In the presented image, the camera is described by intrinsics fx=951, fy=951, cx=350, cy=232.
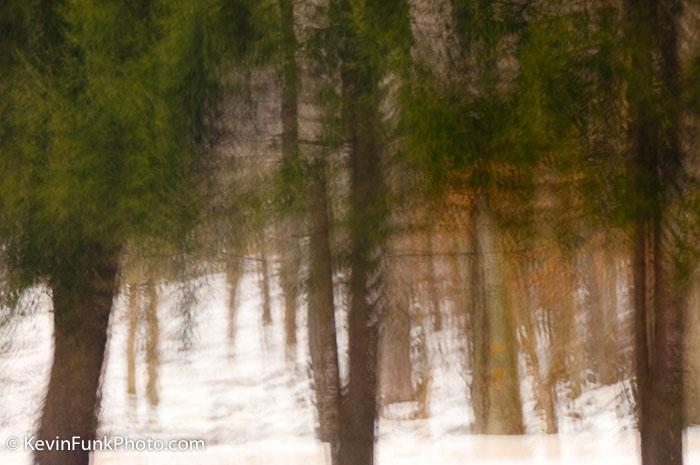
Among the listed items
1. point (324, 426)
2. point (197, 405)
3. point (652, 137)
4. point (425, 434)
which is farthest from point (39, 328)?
point (652, 137)

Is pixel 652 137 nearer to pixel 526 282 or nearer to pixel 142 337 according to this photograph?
pixel 526 282

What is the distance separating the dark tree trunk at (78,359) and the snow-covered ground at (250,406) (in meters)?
0.05

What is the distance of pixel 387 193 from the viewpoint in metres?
3.73

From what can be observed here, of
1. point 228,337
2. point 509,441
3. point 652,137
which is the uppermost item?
point 652,137

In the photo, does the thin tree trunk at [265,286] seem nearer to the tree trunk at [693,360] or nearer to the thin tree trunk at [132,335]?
the thin tree trunk at [132,335]

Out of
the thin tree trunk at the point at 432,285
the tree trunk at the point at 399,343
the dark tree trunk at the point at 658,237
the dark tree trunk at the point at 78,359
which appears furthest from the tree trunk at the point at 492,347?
the dark tree trunk at the point at 78,359

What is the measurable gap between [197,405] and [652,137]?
207cm

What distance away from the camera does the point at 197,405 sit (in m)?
3.75

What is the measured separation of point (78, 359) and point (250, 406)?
0.71m

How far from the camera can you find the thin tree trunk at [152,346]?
12.3 feet

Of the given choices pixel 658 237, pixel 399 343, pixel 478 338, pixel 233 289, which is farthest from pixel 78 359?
pixel 658 237

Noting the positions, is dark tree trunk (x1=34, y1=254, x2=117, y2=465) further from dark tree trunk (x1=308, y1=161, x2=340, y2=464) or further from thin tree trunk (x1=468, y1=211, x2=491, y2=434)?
thin tree trunk (x1=468, y1=211, x2=491, y2=434)

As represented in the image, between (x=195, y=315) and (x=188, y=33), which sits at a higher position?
(x=188, y=33)

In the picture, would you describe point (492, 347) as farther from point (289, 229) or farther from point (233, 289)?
point (233, 289)
